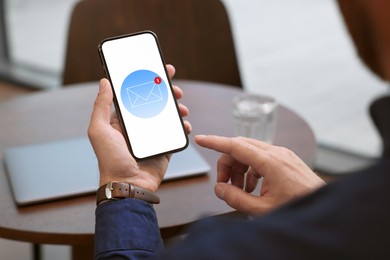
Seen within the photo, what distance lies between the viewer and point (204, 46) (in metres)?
2.06

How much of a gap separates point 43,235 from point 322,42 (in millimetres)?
2083

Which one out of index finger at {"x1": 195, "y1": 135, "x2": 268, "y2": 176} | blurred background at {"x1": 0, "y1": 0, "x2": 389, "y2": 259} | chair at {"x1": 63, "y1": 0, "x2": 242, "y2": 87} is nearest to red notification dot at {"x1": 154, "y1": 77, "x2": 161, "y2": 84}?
index finger at {"x1": 195, "y1": 135, "x2": 268, "y2": 176}

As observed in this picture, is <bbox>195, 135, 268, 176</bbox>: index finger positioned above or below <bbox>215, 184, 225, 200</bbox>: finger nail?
above

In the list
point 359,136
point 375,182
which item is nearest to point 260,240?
point 375,182

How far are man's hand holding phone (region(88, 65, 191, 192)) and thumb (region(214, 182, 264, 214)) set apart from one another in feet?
0.37

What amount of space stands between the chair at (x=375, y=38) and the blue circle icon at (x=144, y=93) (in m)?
0.54

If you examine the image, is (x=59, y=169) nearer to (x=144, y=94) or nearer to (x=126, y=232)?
(x=144, y=94)

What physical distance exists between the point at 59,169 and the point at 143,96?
246mm

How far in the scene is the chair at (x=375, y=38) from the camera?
0.62 meters

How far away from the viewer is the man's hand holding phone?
1075 millimetres

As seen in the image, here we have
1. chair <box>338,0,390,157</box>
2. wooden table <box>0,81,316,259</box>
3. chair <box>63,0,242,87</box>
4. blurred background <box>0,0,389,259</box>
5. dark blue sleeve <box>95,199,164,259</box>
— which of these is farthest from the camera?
blurred background <box>0,0,389,259</box>

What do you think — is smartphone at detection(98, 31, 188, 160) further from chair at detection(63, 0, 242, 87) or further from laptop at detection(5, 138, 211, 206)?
chair at detection(63, 0, 242, 87)

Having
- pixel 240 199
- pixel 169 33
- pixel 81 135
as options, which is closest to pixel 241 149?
pixel 240 199

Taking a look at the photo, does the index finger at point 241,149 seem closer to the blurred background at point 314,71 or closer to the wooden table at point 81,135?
the wooden table at point 81,135
